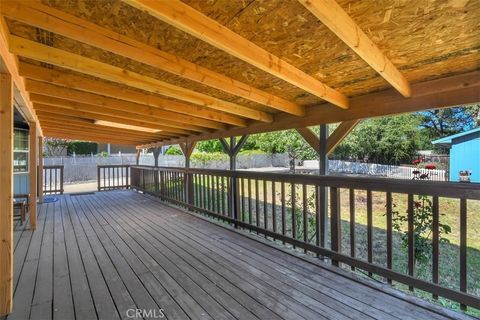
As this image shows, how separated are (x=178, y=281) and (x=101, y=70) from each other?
2078 millimetres

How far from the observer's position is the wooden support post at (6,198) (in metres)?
1.89

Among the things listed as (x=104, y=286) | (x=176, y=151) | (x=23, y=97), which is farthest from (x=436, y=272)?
(x=176, y=151)

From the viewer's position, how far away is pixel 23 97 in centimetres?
321

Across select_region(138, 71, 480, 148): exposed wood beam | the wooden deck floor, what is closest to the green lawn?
the wooden deck floor

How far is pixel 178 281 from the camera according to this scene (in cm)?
233

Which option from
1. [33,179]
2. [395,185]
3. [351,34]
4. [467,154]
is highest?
[351,34]

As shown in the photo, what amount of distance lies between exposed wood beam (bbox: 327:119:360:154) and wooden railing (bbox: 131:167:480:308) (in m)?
0.59

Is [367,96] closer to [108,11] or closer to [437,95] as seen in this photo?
[437,95]

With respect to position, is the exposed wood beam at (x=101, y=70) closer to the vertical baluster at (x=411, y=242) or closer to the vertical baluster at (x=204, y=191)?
the vertical baluster at (x=204, y=191)

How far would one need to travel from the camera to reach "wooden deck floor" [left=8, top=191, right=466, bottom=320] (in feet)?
6.11

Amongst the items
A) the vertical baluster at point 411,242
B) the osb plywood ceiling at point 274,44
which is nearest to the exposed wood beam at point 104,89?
the osb plywood ceiling at point 274,44

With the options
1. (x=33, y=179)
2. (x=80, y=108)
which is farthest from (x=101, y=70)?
(x=33, y=179)

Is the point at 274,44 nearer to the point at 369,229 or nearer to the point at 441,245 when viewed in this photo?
the point at 369,229

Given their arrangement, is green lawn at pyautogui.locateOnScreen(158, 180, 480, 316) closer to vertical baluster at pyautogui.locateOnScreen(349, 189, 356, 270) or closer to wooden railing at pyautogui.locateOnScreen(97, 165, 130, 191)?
vertical baluster at pyautogui.locateOnScreen(349, 189, 356, 270)
